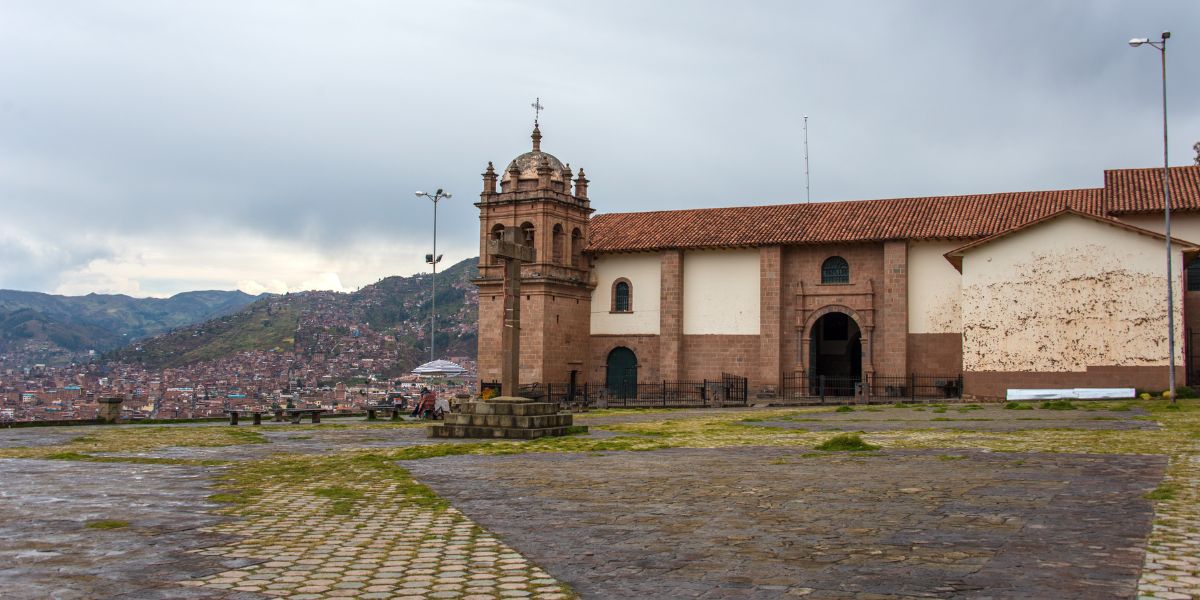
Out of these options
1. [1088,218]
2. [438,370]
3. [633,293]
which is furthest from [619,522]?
[633,293]

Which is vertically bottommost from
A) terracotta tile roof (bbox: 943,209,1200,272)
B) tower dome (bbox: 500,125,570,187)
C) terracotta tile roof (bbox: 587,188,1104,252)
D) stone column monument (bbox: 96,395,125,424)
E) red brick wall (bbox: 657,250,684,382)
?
stone column monument (bbox: 96,395,125,424)

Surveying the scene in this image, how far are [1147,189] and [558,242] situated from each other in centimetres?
2047

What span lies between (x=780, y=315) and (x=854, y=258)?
3.35 metres

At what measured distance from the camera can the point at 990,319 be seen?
31688mm

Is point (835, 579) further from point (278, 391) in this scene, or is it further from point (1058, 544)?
point (278, 391)

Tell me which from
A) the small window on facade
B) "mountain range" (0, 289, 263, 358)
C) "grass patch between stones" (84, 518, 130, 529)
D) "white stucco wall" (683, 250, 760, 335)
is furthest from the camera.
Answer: "mountain range" (0, 289, 263, 358)

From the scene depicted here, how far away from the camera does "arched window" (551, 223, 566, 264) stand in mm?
39656

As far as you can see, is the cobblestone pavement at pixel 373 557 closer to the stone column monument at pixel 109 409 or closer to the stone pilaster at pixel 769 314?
the stone column monument at pixel 109 409

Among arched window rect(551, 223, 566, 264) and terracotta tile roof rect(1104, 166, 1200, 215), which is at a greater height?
terracotta tile roof rect(1104, 166, 1200, 215)

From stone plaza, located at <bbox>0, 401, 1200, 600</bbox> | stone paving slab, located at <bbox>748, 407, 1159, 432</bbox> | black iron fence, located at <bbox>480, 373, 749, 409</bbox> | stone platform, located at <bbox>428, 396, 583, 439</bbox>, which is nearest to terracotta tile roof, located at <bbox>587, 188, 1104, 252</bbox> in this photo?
black iron fence, located at <bbox>480, 373, 749, 409</bbox>

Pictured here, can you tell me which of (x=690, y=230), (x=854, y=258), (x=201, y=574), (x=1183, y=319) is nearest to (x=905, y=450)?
(x=201, y=574)

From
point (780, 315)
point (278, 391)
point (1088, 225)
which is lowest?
point (278, 391)

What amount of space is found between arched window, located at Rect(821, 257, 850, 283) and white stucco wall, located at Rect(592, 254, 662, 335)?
6.30m

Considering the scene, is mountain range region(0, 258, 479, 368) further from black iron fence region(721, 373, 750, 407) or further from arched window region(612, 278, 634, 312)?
black iron fence region(721, 373, 750, 407)
